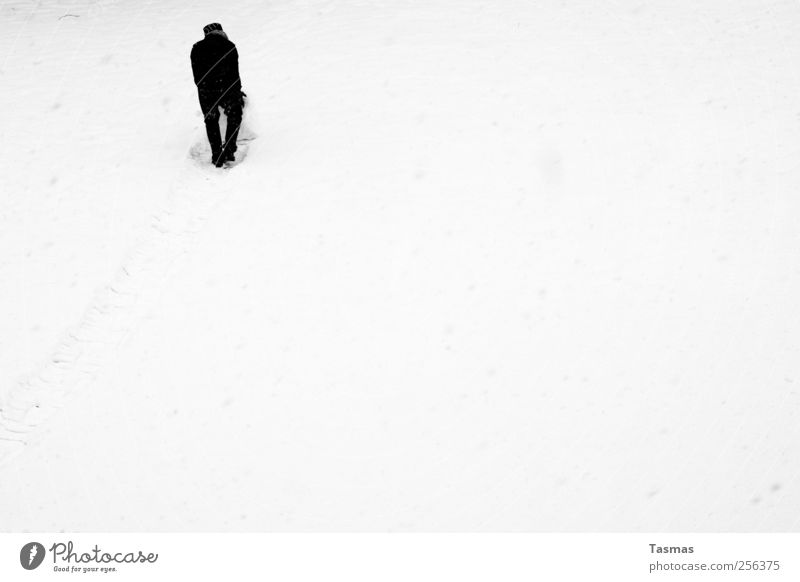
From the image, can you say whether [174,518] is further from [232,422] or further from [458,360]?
[458,360]

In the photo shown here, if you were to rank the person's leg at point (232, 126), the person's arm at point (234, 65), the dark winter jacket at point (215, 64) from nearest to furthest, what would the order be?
1. the dark winter jacket at point (215, 64)
2. the person's arm at point (234, 65)
3. the person's leg at point (232, 126)

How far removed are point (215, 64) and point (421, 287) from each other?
11.5 feet

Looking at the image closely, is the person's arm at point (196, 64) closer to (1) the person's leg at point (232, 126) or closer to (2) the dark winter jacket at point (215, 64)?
(2) the dark winter jacket at point (215, 64)

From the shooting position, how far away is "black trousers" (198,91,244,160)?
7391mm

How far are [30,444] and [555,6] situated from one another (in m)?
9.05

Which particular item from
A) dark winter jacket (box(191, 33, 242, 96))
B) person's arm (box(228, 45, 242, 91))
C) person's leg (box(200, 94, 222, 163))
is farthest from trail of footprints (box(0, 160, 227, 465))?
person's arm (box(228, 45, 242, 91))

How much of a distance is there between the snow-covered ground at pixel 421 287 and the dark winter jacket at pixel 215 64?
99 cm

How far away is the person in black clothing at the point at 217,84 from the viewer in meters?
7.09

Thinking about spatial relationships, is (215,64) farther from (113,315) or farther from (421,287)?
(421,287)

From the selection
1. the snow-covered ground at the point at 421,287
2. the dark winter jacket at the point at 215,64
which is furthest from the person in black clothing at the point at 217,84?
the snow-covered ground at the point at 421,287

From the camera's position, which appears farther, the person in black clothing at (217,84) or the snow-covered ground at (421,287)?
the person in black clothing at (217,84)

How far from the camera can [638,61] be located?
8.68 meters

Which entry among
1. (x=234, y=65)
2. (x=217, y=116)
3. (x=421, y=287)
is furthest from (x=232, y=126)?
(x=421, y=287)

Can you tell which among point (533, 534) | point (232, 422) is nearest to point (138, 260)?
point (232, 422)
